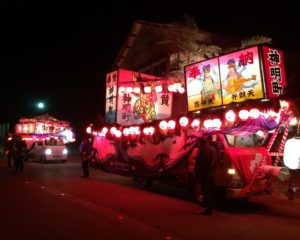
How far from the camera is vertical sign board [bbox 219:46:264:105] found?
10.4 m

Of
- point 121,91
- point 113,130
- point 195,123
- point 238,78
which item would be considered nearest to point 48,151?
point 113,130

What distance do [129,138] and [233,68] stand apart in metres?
6.06

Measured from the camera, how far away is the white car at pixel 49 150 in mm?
25523

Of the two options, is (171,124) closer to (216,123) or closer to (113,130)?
(216,123)

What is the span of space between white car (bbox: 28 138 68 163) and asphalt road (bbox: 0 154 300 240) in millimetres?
12038

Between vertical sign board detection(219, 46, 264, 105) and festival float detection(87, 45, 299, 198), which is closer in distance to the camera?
festival float detection(87, 45, 299, 198)

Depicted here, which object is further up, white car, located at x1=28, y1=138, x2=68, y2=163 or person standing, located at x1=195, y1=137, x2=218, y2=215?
white car, located at x1=28, y1=138, x2=68, y2=163

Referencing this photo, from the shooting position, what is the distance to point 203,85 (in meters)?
12.2

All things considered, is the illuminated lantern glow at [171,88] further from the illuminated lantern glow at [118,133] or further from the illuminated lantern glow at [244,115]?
the illuminated lantern glow at [244,115]

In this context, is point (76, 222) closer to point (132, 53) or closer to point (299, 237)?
point (299, 237)

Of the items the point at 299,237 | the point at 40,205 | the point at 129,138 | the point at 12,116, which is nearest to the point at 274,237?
the point at 299,237

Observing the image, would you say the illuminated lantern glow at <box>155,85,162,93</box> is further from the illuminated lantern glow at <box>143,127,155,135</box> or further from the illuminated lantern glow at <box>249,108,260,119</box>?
the illuminated lantern glow at <box>249,108,260,119</box>

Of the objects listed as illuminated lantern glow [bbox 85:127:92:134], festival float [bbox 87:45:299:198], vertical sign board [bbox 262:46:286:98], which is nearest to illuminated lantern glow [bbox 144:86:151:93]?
festival float [bbox 87:45:299:198]

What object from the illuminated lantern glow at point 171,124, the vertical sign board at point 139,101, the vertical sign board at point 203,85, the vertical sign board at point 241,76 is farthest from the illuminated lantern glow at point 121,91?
the vertical sign board at point 241,76
